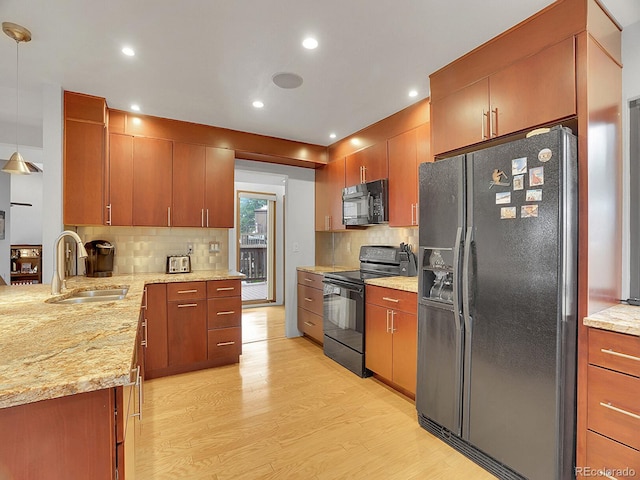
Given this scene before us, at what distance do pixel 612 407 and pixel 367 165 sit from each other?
281 centimetres

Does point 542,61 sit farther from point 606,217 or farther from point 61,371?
point 61,371

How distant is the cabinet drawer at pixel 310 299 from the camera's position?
3.96m

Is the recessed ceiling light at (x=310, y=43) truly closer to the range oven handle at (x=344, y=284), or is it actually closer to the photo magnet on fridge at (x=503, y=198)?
the photo magnet on fridge at (x=503, y=198)

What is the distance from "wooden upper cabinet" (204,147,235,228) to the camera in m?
3.69

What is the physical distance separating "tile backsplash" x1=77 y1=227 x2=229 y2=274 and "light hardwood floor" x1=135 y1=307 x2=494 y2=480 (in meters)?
1.28

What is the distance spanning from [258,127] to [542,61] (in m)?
2.70

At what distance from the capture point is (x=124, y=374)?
0.87m

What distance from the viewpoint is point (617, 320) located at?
1.54 m

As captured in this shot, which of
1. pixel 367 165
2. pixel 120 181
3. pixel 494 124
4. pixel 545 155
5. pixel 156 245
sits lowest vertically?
pixel 156 245

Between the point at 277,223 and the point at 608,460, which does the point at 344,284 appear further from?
the point at 277,223

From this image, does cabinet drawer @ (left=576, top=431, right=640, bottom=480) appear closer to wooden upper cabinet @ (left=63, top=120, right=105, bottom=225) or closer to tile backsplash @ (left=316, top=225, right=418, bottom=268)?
tile backsplash @ (left=316, top=225, right=418, bottom=268)

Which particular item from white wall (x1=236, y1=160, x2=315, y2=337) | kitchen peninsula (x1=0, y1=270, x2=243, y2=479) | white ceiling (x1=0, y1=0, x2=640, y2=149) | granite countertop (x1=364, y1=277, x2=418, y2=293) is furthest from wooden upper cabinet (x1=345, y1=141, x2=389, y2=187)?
kitchen peninsula (x1=0, y1=270, x2=243, y2=479)

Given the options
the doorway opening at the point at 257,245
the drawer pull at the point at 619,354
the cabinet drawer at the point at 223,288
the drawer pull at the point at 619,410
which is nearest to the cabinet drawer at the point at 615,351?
the drawer pull at the point at 619,354

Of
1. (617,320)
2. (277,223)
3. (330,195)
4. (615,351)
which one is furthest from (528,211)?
(277,223)
